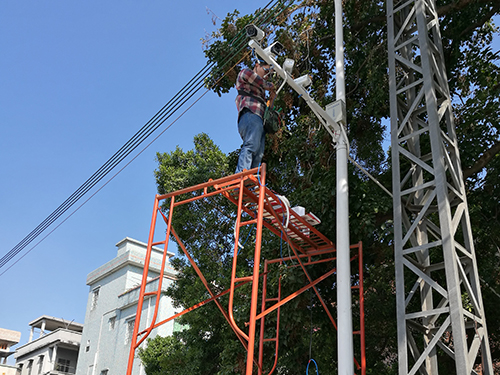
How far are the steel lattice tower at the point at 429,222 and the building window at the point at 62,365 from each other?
31100 mm

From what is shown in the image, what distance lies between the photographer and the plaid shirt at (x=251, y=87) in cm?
760

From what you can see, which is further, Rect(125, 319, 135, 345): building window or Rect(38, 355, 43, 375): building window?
Rect(38, 355, 43, 375): building window

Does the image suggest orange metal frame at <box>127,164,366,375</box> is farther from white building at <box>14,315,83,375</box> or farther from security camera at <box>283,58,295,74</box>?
white building at <box>14,315,83,375</box>

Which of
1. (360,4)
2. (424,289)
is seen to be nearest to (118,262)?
(360,4)

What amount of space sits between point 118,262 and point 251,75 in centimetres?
2217

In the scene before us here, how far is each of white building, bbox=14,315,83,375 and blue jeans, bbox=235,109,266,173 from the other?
1162 inches

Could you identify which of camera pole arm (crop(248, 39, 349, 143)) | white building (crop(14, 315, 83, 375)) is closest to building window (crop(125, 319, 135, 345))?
white building (crop(14, 315, 83, 375))

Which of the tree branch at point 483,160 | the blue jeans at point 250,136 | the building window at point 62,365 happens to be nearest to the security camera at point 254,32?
the blue jeans at point 250,136

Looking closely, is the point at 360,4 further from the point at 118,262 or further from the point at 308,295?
the point at 118,262

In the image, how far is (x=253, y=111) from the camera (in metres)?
7.61

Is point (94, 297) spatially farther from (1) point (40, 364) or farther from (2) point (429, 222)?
(2) point (429, 222)

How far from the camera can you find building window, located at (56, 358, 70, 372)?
33594mm

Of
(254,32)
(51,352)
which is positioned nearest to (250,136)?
(254,32)

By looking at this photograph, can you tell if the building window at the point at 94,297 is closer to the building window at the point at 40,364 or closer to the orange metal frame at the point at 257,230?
the building window at the point at 40,364
